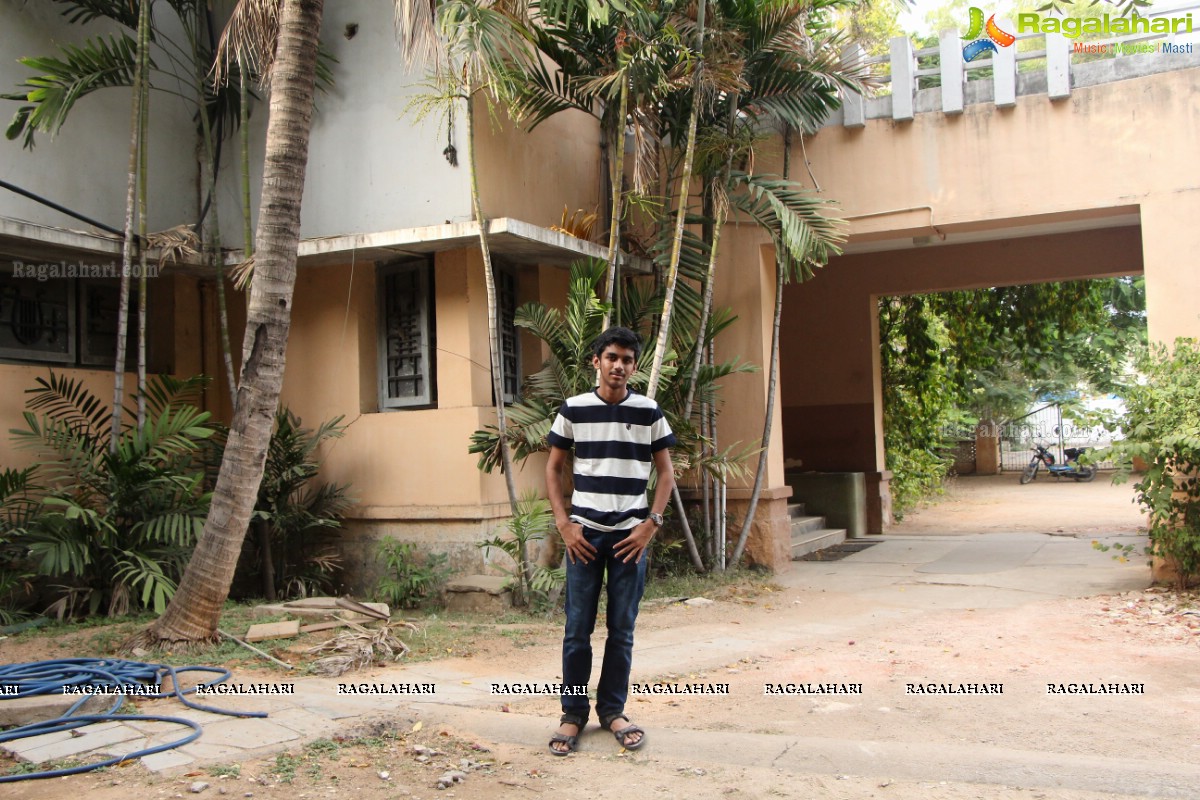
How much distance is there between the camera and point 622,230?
384 inches

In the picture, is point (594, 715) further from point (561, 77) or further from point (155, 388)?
point (561, 77)

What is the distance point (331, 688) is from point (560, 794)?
7.20ft

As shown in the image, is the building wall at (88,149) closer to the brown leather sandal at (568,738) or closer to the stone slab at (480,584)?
the stone slab at (480,584)

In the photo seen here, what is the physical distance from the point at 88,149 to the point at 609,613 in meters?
7.18

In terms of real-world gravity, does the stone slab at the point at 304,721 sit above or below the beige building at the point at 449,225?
below

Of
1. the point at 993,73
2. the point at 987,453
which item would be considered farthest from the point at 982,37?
the point at 987,453

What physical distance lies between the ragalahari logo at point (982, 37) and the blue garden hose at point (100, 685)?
8.23 meters

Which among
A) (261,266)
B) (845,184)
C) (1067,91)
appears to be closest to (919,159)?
(845,184)

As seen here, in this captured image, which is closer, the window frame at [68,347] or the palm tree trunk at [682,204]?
the palm tree trunk at [682,204]

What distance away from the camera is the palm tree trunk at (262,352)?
6.08 meters

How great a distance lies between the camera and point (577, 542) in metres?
4.11

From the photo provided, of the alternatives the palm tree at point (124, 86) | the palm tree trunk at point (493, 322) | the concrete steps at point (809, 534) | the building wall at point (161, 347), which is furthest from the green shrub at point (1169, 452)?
the building wall at point (161, 347)

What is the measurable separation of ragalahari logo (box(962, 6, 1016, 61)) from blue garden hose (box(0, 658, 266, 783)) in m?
8.23

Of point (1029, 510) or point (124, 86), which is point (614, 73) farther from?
point (1029, 510)
